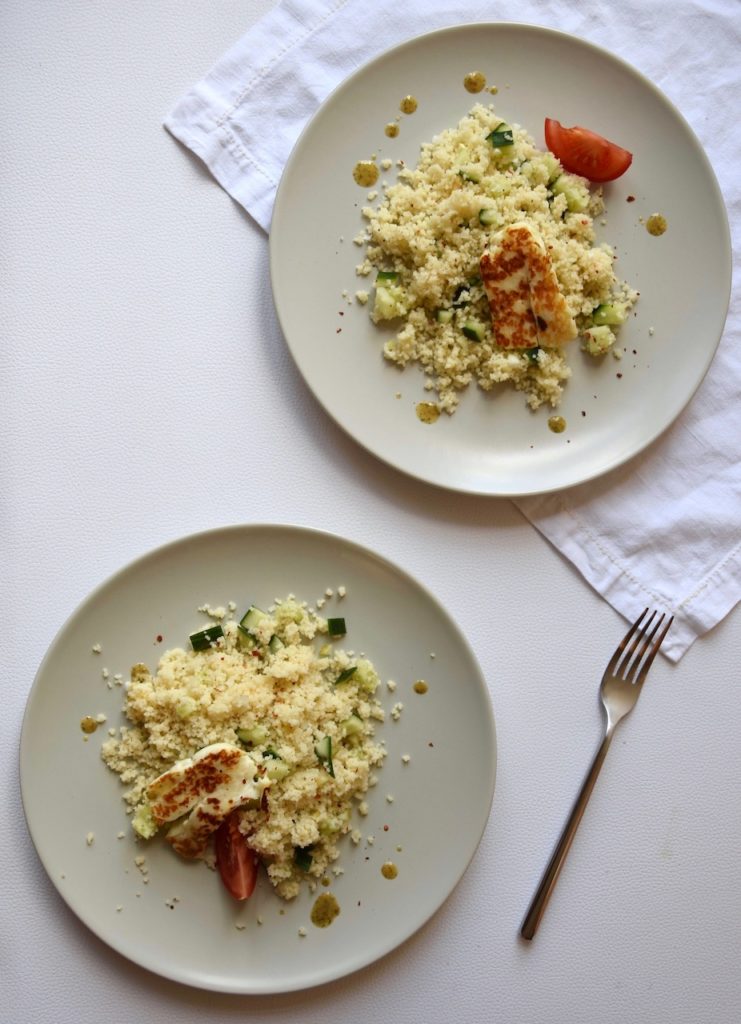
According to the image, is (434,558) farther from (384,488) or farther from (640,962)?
(640,962)

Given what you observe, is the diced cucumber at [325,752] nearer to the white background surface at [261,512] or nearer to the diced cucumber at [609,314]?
the white background surface at [261,512]

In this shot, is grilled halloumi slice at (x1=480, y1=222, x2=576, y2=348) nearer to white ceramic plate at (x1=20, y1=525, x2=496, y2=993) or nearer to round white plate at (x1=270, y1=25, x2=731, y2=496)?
round white plate at (x1=270, y1=25, x2=731, y2=496)

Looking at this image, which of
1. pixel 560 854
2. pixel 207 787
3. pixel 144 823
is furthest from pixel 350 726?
pixel 560 854

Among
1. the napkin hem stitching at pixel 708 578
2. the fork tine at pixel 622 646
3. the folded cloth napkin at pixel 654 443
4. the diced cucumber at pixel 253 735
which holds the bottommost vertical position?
the diced cucumber at pixel 253 735

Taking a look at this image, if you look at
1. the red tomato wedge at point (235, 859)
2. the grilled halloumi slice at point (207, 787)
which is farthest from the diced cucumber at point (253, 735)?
the red tomato wedge at point (235, 859)

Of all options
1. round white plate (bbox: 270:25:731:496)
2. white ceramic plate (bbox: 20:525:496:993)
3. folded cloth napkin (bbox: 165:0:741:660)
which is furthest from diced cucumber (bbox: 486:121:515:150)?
white ceramic plate (bbox: 20:525:496:993)

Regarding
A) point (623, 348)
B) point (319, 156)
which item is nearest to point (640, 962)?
point (623, 348)
